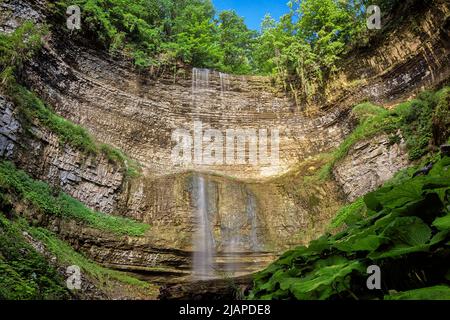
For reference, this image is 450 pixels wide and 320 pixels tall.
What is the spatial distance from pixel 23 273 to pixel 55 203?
4868mm

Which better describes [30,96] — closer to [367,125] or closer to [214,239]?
[214,239]

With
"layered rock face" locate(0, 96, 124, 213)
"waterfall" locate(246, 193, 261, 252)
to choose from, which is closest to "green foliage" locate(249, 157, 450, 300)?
"layered rock face" locate(0, 96, 124, 213)

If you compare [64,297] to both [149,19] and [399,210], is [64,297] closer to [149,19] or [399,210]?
[399,210]

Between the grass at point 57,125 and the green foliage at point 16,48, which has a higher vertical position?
the green foliage at point 16,48

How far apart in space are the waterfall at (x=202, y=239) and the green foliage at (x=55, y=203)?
189 cm

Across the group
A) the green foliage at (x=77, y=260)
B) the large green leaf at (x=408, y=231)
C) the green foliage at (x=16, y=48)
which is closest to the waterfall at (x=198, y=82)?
the green foliage at (x=16, y=48)

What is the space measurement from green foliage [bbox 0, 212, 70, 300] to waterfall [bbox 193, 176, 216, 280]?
588 cm

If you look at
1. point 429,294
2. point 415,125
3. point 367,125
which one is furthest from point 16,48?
point 429,294

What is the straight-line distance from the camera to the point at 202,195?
15.2 metres

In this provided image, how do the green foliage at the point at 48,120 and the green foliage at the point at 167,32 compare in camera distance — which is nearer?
the green foliage at the point at 48,120

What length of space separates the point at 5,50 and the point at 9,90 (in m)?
2.29

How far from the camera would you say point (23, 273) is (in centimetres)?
708

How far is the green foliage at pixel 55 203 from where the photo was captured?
1059 cm

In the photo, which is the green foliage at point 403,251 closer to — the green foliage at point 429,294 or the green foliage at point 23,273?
the green foliage at point 429,294
